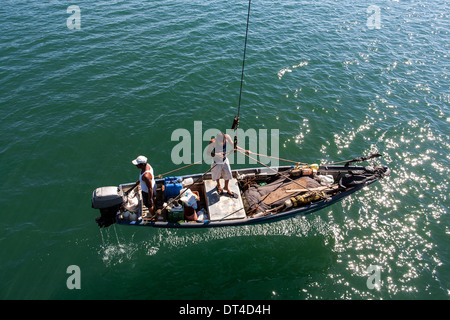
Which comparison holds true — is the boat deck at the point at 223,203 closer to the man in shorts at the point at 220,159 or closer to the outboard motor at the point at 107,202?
the man in shorts at the point at 220,159

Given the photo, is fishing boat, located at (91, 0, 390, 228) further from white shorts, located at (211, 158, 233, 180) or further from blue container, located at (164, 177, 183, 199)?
white shorts, located at (211, 158, 233, 180)

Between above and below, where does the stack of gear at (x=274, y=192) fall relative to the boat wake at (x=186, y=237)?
above

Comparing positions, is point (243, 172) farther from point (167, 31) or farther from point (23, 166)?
point (167, 31)

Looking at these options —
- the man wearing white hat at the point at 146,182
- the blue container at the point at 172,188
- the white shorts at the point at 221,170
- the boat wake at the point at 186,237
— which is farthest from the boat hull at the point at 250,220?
the white shorts at the point at 221,170

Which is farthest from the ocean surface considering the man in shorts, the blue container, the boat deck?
the man in shorts

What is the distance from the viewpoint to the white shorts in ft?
39.8

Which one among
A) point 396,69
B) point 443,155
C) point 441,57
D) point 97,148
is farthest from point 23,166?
point 441,57

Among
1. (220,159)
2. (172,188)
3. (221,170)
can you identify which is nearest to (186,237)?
(172,188)

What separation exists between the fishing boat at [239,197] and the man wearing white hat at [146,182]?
0.91 ft

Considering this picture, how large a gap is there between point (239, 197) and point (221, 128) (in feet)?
21.8

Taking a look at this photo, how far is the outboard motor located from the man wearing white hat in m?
0.97

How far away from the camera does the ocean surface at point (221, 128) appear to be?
1185 cm

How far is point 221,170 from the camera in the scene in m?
12.3

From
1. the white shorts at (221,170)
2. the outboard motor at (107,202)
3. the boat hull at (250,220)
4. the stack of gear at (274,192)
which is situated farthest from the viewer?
the stack of gear at (274,192)
